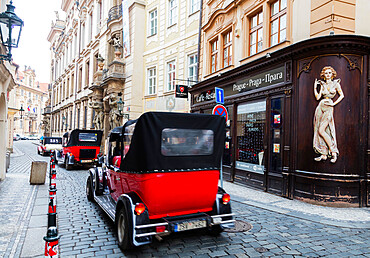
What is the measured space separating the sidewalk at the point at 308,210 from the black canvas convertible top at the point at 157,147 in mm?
3049

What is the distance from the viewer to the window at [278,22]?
903cm

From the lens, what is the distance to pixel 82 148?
14500mm

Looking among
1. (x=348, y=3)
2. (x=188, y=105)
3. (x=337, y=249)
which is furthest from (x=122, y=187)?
(x=188, y=105)

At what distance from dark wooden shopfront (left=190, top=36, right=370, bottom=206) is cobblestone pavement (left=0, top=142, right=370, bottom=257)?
1.86 meters

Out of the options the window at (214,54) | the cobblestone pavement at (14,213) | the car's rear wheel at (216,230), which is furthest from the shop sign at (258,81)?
the cobblestone pavement at (14,213)

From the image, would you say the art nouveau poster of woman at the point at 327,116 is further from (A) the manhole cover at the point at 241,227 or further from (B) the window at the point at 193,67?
(B) the window at the point at 193,67

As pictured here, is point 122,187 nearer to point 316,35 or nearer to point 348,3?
point 316,35

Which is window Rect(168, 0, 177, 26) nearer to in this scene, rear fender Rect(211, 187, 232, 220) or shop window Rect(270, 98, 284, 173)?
shop window Rect(270, 98, 284, 173)

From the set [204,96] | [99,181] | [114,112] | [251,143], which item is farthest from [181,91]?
[114,112]

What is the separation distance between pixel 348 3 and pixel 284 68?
2.33 m

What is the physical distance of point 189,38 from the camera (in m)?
15.5

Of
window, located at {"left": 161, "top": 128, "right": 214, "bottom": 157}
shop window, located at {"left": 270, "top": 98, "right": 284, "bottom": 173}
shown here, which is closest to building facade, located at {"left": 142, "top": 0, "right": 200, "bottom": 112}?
shop window, located at {"left": 270, "top": 98, "right": 284, "bottom": 173}

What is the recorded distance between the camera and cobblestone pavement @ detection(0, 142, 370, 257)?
420 centimetres

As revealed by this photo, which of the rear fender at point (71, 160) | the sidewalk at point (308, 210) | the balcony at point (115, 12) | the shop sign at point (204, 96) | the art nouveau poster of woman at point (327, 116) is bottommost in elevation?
the sidewalk at point (308, 210)
